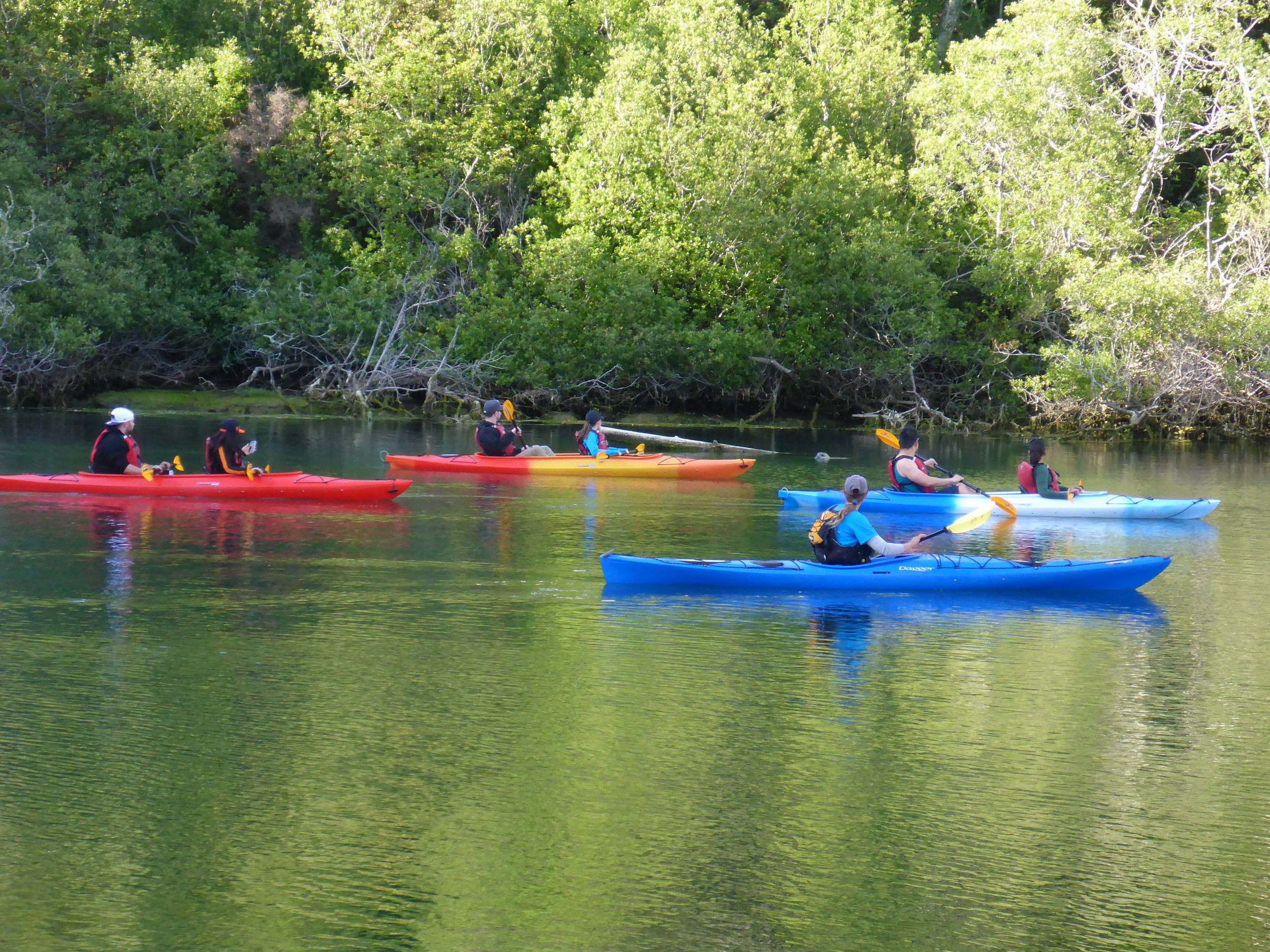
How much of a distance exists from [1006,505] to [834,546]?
5290 mm

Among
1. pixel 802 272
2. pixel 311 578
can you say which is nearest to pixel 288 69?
pixel 802 272

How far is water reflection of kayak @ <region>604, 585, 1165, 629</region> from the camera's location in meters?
10.4

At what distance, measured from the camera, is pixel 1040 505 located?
1630cm

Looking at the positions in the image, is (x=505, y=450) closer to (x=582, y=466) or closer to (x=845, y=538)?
(x=582, y=466)

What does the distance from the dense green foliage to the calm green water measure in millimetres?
19777

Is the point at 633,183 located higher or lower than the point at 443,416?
higher

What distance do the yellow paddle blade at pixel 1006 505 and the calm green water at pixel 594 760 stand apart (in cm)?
307

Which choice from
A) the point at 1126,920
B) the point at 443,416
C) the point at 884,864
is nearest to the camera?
the point at 1126,920

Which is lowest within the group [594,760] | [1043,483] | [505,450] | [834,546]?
[594,760]

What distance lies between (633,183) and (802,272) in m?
4.68

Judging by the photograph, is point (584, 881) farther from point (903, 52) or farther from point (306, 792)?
point (903, 52)

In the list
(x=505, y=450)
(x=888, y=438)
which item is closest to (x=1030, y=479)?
(x=888, y=438)

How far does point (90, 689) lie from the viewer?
25.5ft

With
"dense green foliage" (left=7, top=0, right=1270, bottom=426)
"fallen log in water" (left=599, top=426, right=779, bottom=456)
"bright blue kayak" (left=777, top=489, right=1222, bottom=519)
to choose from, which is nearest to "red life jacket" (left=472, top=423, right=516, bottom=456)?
"fallen log in water" (left=599, top=426, right=779, bottom=456)
